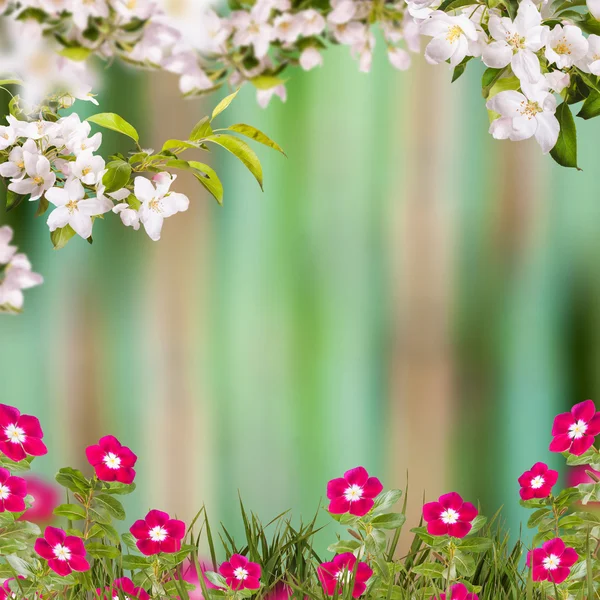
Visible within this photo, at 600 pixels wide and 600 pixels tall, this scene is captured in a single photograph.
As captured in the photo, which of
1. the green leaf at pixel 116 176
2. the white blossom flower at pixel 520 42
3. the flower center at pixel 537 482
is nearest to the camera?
the white blossom flower at pixel 520 42

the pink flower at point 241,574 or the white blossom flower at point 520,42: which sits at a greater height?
the white blossom flower at point 520,42

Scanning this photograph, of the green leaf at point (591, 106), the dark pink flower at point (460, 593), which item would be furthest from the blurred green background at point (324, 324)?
the green leaf at point (591, 106)

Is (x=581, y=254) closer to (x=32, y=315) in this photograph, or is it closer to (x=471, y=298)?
(x=471, y=298)

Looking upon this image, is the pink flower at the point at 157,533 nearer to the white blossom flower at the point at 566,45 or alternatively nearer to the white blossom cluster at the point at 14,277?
the white blossom cluster at the point at 14,277

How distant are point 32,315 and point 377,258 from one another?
786 mm

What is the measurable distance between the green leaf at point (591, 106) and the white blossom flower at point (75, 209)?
2.25ft

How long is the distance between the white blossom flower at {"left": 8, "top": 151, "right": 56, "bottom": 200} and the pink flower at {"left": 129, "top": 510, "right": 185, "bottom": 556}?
62cm

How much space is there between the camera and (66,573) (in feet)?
4.37

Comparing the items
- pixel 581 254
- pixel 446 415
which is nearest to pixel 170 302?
pixel 446 415

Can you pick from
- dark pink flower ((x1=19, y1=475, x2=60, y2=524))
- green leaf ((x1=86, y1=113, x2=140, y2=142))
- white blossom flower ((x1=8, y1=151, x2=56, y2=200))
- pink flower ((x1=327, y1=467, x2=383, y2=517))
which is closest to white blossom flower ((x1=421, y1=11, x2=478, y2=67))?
green leaf ((x1=86, y1=113, x2=140, y2=142))

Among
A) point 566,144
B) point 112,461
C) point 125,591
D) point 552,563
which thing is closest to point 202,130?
point 566,144

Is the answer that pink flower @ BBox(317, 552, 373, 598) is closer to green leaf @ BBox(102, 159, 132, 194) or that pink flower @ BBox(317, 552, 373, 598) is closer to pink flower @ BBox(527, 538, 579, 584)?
pink flower @ BBox(527, 538, 579, 584)

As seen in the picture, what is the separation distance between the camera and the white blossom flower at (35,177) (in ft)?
3.71

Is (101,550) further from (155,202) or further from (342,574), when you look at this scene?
(155,202)
